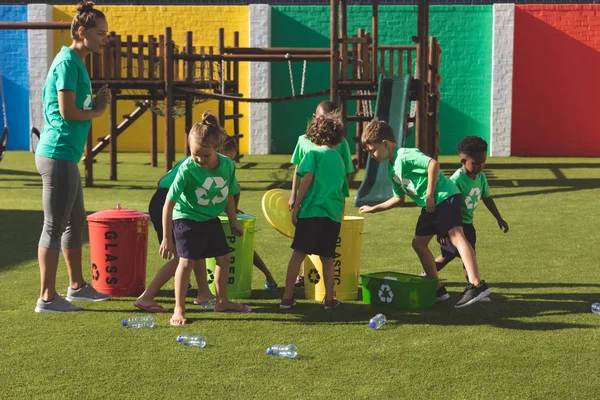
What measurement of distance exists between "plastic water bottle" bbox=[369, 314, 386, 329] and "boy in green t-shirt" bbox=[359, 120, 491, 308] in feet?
2.79

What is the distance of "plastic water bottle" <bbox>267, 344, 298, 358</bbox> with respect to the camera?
183 inches

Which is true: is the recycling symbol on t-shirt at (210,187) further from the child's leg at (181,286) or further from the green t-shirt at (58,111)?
the green t-shirt at (58,111)

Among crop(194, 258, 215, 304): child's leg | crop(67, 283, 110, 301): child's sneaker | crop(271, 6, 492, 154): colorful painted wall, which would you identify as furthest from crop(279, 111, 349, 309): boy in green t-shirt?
crop(271, 6, 492, 154): colorful painted wall

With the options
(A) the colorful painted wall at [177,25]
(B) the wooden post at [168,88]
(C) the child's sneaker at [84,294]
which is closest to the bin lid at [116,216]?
(C) the child's sneaker at [84,294]

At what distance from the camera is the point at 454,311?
18.9 ft

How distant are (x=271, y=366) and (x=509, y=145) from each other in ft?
58.1

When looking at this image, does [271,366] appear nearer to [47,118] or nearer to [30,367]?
[30,367]

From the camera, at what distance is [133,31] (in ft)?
74.1

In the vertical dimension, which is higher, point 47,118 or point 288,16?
point 288,16

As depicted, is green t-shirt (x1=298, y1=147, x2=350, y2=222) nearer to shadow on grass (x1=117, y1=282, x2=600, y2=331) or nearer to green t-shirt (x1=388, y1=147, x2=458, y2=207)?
green t-shirt (x1=388, y1=147, x2=458, y2=207)

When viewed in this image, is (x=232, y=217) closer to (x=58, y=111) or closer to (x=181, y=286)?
(x=181, y=286)

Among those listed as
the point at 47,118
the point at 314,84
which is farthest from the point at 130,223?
the point at 314,84

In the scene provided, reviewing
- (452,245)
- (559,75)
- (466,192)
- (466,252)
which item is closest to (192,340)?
(466,252)

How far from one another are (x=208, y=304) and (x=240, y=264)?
1.47ft
